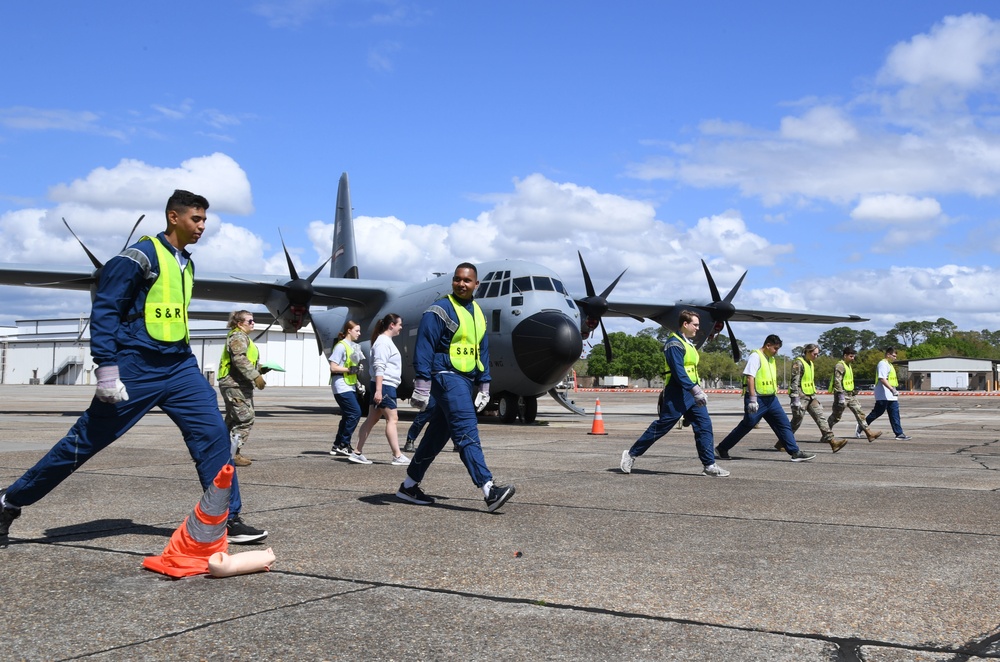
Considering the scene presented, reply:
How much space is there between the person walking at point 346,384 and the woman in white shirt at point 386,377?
0.26 m

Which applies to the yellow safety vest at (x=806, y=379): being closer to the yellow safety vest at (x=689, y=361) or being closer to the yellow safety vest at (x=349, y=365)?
the yellow safety vest at (x=689, y=361)

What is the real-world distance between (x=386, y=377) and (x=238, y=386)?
1673 mm

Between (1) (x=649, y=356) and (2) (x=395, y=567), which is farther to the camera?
(1) (x=649, y=356)

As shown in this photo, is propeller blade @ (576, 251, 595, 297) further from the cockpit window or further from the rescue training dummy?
the rescue training dummy

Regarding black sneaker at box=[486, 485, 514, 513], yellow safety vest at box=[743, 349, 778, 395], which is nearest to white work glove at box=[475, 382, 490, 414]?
black sneaker at box=[486, 485, 514, 513]

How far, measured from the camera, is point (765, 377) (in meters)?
12.2

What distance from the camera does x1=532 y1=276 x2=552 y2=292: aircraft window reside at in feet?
60.8

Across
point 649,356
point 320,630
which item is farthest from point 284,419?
point 649,356

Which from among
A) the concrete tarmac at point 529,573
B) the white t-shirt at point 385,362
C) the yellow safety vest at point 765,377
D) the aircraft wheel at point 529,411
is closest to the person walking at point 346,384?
the white t-shirt at point 385,362

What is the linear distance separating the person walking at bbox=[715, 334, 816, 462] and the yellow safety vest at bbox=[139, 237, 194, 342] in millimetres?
8081

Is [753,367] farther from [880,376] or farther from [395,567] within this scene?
[395,567]

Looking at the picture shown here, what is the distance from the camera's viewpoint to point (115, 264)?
4875mm

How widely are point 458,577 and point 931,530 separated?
3.43 meters

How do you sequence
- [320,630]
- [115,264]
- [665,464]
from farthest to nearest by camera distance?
[665,464] → [115,264] → [320,630]
